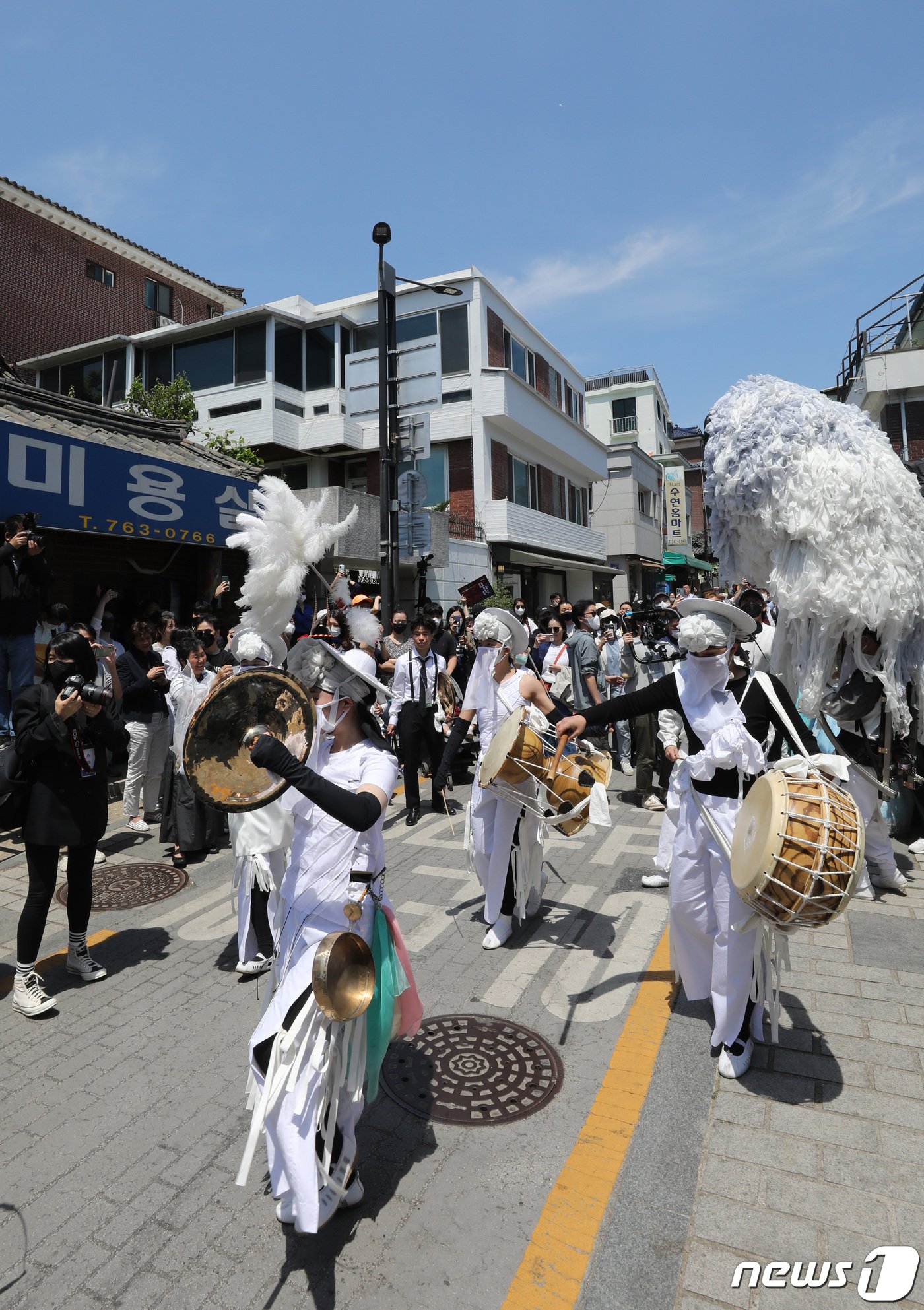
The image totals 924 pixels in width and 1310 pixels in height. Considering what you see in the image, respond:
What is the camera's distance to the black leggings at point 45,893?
4.07 metres

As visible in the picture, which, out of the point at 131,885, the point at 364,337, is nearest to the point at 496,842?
the point at 131,885

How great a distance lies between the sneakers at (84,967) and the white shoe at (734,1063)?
3.37 meters

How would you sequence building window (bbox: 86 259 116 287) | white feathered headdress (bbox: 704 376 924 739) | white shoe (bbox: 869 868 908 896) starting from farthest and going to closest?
building window (bbox: 86 259 116 287) < white shoe (bbox: 869 868 908 896) < white feathered headdress (bbox: 704 376 924 739)

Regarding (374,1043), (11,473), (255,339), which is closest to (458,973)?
(374,1043)

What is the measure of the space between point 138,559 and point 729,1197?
36.7 ft

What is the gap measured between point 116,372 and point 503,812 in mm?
25982

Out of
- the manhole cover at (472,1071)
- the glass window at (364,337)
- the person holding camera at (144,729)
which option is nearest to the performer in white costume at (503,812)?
the manhole cover at (472,1071)

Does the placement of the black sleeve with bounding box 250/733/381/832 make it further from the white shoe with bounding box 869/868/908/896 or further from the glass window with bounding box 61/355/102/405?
the glass window with bounding box 61/355/102/405

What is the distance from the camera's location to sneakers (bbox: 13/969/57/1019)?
158 inches

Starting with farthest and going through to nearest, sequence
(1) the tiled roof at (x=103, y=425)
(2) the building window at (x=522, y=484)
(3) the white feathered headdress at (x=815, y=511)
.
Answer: (2) the building window at (x=522, y=484) < (1) the tiled roof at (x=103, y=425) < (3) the white feathered headdress at (x=815, y=511)

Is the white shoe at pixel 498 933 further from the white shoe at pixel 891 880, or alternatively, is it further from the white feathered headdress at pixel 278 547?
the white shoe at pixel 891 880

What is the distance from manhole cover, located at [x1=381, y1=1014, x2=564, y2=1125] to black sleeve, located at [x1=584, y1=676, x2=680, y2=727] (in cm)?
157

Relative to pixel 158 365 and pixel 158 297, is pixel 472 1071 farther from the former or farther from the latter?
pixel 158 297

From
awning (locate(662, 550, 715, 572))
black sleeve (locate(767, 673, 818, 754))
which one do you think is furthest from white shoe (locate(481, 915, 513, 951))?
awning (locate(662, 550, 715, 572))
